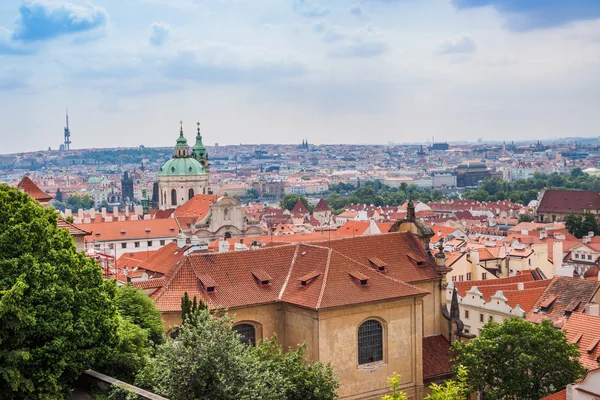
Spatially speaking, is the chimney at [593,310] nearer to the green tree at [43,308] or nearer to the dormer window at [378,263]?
the dormer window at [378,263]

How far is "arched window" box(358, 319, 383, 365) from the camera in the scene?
37906 millimetres

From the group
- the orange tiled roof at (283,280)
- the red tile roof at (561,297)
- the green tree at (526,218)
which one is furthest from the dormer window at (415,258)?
the green tree at (526,218)

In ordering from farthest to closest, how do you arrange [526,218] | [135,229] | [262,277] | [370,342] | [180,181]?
[526,218]
[180,181]
[135,229]
[262,277]
[370,342]

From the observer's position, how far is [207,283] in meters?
37.5

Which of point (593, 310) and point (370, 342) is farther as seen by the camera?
point (593, 310)

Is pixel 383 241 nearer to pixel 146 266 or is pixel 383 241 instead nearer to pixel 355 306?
pixel 355 306

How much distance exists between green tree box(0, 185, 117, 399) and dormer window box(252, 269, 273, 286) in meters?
13.3

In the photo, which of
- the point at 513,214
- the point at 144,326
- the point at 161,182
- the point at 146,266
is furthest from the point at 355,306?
the point at 513,214

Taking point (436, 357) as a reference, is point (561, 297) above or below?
above

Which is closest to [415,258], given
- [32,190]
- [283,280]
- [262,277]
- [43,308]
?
[283,280]

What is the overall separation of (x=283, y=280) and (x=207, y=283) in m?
3.76

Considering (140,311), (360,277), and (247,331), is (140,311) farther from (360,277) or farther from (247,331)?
(360,277)

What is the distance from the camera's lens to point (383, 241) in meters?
44.0

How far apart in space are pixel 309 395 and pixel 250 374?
13.1 ft
